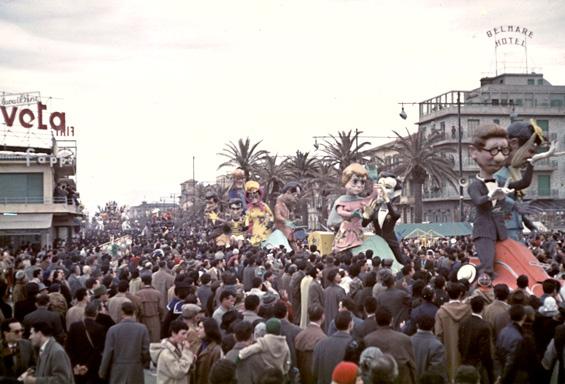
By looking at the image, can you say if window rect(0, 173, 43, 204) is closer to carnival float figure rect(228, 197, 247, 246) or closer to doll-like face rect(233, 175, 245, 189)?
doll-like face rect(233, 175, 245, 189)

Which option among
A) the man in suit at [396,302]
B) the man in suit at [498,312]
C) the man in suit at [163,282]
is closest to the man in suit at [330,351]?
the man in suit at [498,312]

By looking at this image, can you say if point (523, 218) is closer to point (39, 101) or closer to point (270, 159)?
point (270, 159)

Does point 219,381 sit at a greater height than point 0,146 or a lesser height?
lesser

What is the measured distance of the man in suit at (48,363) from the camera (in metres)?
7.93

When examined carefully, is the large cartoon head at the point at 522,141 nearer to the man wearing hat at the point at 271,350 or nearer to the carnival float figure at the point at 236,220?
the man wearing hat at the point at 271,350

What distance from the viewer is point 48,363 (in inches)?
315

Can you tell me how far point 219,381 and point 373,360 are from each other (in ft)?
4.32

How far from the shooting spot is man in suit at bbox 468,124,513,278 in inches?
662

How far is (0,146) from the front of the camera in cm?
5769

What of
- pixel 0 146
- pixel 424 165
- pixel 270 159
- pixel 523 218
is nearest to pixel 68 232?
pixel 0 146

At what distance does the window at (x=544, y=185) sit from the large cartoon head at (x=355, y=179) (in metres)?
43.6

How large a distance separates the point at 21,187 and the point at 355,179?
2797cm

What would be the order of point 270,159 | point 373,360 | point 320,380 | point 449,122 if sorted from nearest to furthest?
point 373,360 < point 320,380 < point 270,159 < point 449,122

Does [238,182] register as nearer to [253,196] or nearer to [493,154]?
[253,196]
